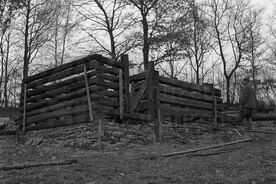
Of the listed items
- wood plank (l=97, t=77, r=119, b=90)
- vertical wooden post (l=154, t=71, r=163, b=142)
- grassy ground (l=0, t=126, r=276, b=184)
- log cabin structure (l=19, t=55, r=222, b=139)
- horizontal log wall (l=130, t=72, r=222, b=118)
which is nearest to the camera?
A: grassy ground (l=0, t=126, r=276, b=184)

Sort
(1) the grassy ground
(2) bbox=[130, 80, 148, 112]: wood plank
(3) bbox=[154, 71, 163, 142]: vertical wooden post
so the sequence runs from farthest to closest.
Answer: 1. (3) bbox=[154, 71, 163, 142]: vertical wooden post
2. (2) bbox=[130, 80, 148, 112]: wood plank
3. (1) the grassy ground

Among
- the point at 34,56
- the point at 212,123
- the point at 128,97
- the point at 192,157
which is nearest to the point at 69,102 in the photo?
the point at 128,97

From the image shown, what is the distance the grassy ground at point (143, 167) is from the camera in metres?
5.56

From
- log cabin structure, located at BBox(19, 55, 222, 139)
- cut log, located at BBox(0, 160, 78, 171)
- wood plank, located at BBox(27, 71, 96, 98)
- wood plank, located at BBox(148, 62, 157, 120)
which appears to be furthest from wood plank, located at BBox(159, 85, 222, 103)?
cut log, located at BBox(0, 160, 78, 171)

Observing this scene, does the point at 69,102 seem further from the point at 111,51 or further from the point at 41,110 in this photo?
the point at 111,51

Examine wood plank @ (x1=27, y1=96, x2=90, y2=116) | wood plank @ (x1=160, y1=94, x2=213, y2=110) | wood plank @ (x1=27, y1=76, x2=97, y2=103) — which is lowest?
wood plank @ (x1=27, y1=96, x2=90, y2=116)

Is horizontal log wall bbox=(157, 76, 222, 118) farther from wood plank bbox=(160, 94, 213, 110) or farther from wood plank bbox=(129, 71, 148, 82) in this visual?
wood plank bbox=(129, 71, 148, 82)

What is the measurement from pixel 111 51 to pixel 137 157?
1483 cm

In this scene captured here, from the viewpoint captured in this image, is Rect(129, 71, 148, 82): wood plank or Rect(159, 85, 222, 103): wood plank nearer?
Rect(129, 71, 148, 82): wood plank

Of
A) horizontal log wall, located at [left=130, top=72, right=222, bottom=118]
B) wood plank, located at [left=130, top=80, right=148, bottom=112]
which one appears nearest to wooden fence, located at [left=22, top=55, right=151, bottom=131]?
wood plank, located at [left=130, top=80, right=148, bottom=112]

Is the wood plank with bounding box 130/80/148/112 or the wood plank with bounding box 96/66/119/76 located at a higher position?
the wood plank with bounding box 96/66/119/76

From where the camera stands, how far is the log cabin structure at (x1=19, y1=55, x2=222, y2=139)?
29.9 ft

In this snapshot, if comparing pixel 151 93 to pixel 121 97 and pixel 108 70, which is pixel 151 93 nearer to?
pixel 121 97

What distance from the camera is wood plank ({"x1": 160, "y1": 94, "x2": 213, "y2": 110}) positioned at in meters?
11.3
